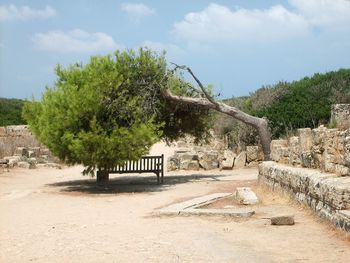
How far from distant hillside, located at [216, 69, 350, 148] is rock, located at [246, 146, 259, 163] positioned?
3000mm

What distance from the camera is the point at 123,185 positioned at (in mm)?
16594

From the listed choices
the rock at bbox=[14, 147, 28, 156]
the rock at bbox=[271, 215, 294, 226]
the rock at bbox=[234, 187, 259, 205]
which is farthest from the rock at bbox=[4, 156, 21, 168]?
the rock at bbox=[271, 215, 294, 226]

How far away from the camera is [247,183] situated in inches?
609

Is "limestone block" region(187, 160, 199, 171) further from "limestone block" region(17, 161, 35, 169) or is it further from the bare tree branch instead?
"limestone block" region(17, 161, 35, 169)

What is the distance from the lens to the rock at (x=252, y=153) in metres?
21.8

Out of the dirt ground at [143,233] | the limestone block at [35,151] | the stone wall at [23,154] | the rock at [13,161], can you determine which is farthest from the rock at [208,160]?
the limestone block at [35,151]

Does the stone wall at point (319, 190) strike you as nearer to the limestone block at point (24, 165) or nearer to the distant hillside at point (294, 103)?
the limestone block at point (24, 165)

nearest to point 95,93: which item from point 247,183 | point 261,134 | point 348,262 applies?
point 247,183

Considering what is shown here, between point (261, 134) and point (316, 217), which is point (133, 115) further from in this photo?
point (316, 217)

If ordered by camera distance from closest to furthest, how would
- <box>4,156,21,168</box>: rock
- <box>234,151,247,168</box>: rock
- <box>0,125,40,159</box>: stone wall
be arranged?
<box>4,156,21,168</box>: rock → <box>234,151,247,168</box>: rock → <box>0,125,40,159</box>: stone wall

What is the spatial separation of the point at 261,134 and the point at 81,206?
8331 mm

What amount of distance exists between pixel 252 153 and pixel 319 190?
1349 cm

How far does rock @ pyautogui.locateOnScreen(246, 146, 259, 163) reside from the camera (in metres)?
21.8

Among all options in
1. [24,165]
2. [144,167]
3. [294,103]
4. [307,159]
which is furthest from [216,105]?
[294,103]
